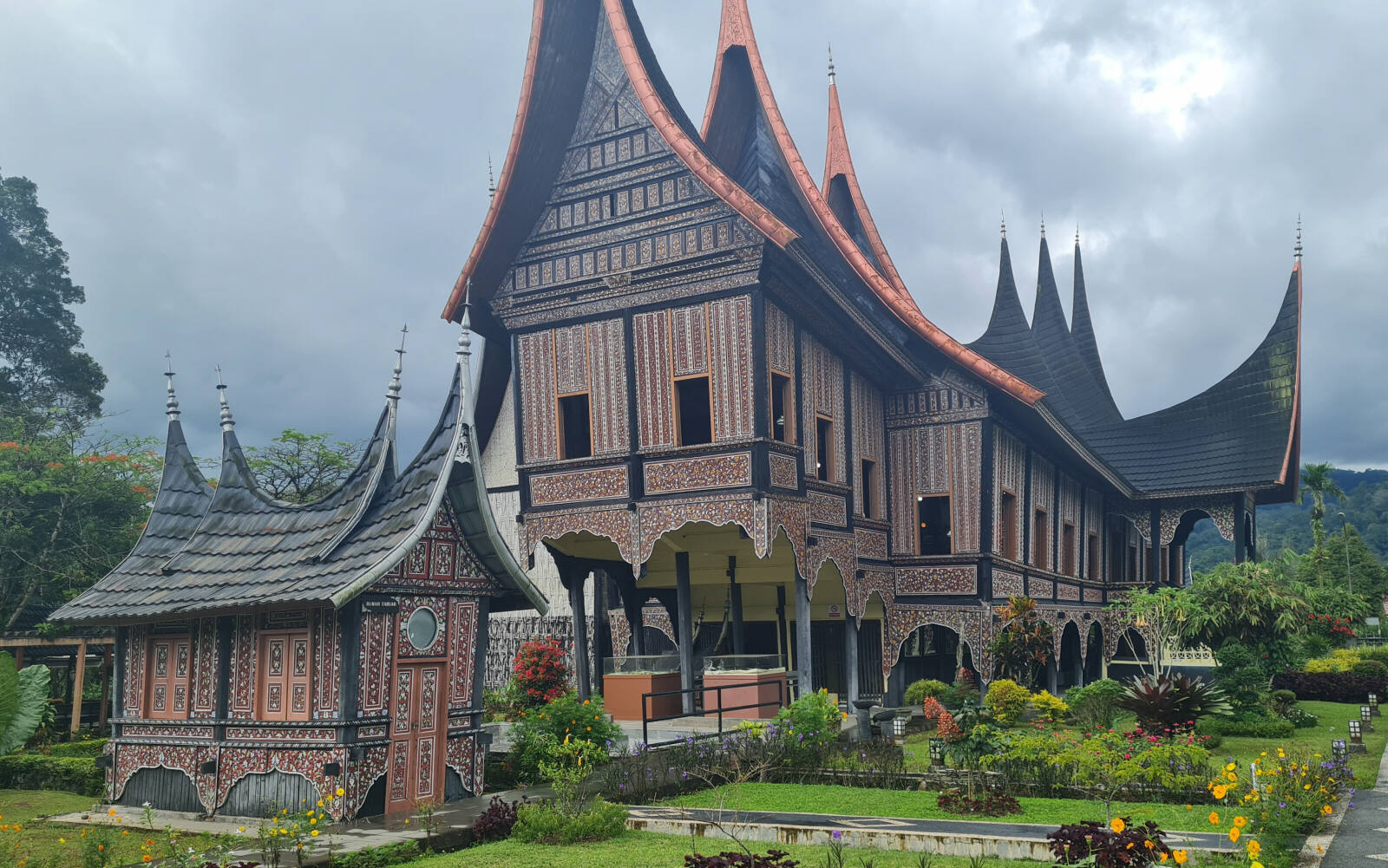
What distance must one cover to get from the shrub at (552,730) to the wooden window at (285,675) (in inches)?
111

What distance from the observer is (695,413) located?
1892cm

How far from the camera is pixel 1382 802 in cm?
1029

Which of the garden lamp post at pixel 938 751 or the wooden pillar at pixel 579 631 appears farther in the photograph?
the wooden pillar at pixel 579 631

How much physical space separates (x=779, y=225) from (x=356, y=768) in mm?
9194

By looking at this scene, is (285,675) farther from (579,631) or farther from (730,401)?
(579,631)

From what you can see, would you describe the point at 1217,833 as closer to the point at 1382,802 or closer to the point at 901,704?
the point at 1382,802

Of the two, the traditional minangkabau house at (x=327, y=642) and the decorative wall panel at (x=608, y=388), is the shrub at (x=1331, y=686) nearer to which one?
the decorative wall panel at (x=608, y=388)

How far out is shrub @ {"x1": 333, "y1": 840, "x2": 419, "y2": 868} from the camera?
860 centimetres

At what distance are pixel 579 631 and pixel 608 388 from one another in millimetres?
4330

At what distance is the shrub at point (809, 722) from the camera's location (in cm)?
1315

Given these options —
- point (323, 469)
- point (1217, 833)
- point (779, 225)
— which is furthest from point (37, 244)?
point (1217, 833)

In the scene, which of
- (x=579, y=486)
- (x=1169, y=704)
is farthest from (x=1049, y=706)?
(x=579, y=486)

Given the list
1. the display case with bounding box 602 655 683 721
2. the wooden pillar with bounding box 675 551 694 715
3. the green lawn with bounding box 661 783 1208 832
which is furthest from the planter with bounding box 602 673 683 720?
the green lawn with bounding box 661 783 1208 832

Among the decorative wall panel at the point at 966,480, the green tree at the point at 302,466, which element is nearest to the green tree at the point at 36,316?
the green tree at the point at 302,466
